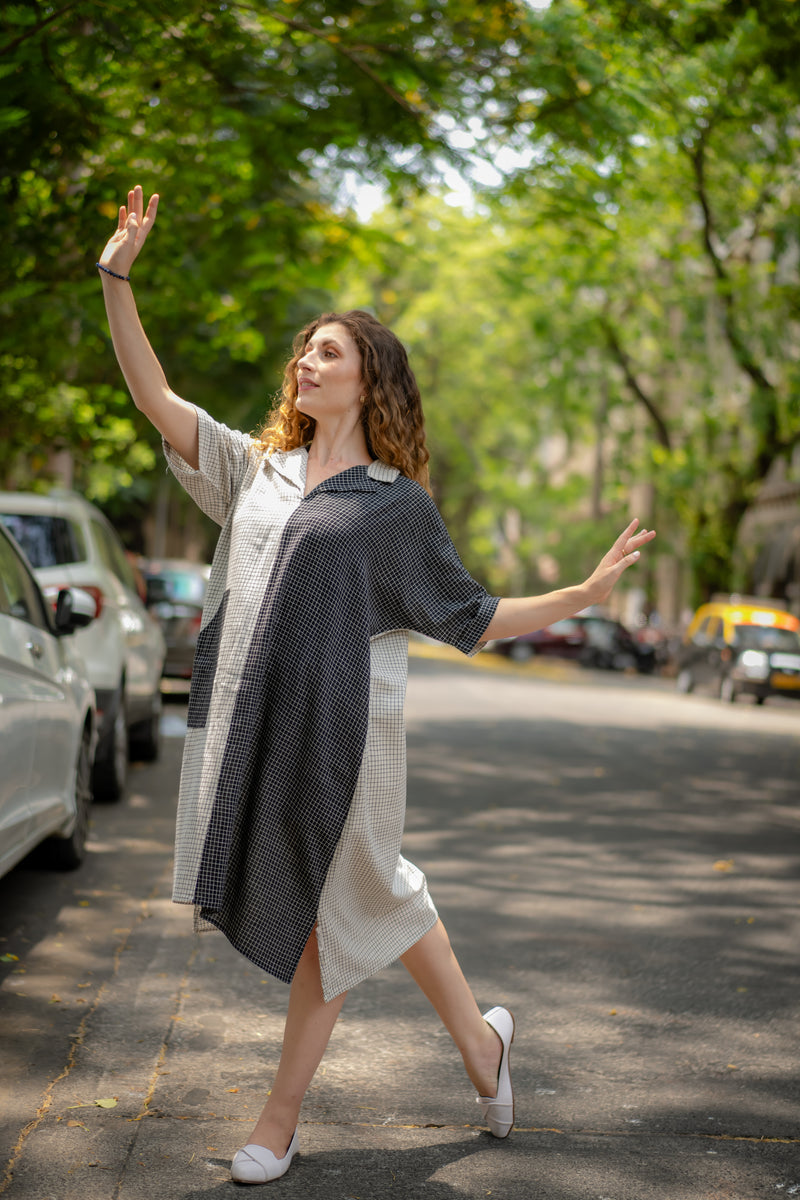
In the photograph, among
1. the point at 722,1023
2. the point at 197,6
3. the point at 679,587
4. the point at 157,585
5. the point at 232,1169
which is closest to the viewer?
the point at 232,1169

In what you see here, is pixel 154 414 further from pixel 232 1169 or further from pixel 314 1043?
pixel 232 1169

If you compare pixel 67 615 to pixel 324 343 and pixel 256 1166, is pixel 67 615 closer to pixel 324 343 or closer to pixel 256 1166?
pixel 324 343

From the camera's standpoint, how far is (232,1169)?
10.6 feet

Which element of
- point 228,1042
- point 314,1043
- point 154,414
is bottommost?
point 228,1042

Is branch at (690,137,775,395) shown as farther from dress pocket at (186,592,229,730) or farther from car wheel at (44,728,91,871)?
dress pocket at (186,592,229,730)

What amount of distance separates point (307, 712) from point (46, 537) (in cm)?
583

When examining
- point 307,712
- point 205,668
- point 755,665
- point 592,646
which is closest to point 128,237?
point 205,668

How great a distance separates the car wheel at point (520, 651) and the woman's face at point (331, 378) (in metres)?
34.9

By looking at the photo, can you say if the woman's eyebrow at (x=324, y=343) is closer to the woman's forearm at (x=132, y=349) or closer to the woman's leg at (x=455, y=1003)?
the woman's forearm at (x=132, y=349)

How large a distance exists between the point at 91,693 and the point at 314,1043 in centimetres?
401

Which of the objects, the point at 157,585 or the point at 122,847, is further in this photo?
the point at 157,585

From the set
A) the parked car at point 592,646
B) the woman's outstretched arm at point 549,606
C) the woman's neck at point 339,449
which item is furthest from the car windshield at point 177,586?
the parked car at point 592,646

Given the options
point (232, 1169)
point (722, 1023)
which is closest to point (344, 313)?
point (232, 1169)

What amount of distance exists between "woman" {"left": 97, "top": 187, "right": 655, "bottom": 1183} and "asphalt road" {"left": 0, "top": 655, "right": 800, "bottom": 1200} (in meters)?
0.28
